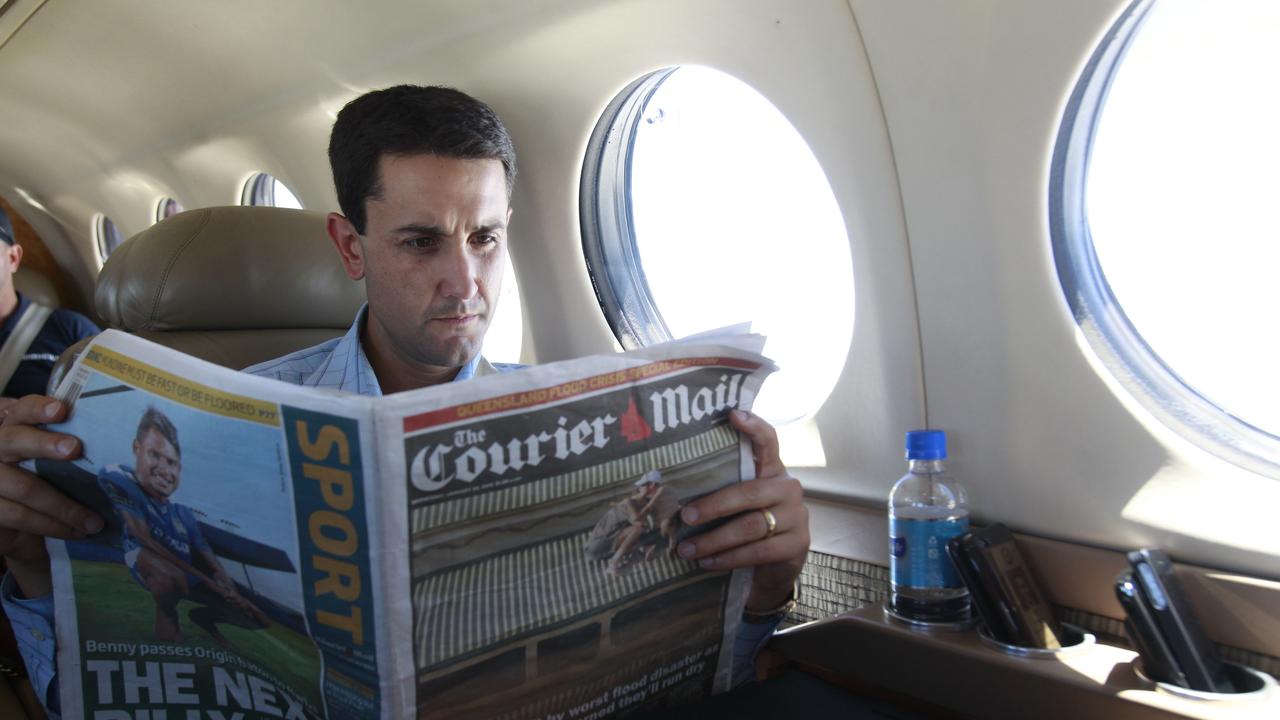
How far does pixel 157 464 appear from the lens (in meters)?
0.92

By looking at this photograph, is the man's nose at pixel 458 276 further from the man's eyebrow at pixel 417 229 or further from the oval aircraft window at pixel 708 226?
the oval aircraft window at pixel 708 226

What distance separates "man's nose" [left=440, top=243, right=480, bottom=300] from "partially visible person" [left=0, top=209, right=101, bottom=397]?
1927 mm

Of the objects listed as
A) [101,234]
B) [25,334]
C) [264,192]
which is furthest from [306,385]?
[101,234]

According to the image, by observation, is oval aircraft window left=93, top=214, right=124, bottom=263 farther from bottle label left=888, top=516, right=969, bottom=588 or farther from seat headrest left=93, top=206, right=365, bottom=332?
bottle label left=888, top=516, right=969, bottom=588

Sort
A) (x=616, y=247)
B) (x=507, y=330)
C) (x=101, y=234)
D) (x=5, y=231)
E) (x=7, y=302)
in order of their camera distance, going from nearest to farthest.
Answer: (x=616, y=247) < (x=7, y=302) < (x=5, y=231) < (x=507, y=330) < (x=101, y=234)

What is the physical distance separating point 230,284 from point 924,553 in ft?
5.02

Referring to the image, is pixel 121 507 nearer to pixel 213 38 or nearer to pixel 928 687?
pixel 928 687

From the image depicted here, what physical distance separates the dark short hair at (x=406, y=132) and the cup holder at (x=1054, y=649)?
103 centimetres

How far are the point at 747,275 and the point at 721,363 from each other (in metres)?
1.88

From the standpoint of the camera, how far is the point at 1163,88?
1457 mm

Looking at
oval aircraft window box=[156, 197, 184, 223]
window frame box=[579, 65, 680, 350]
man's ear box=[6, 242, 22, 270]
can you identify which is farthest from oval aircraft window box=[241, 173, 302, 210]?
window frame box=[579, 65, 680, 350]

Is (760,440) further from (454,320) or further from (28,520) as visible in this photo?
(28,520)

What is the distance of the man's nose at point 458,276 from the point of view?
1.41 m

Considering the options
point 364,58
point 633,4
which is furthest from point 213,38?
point 633,4
